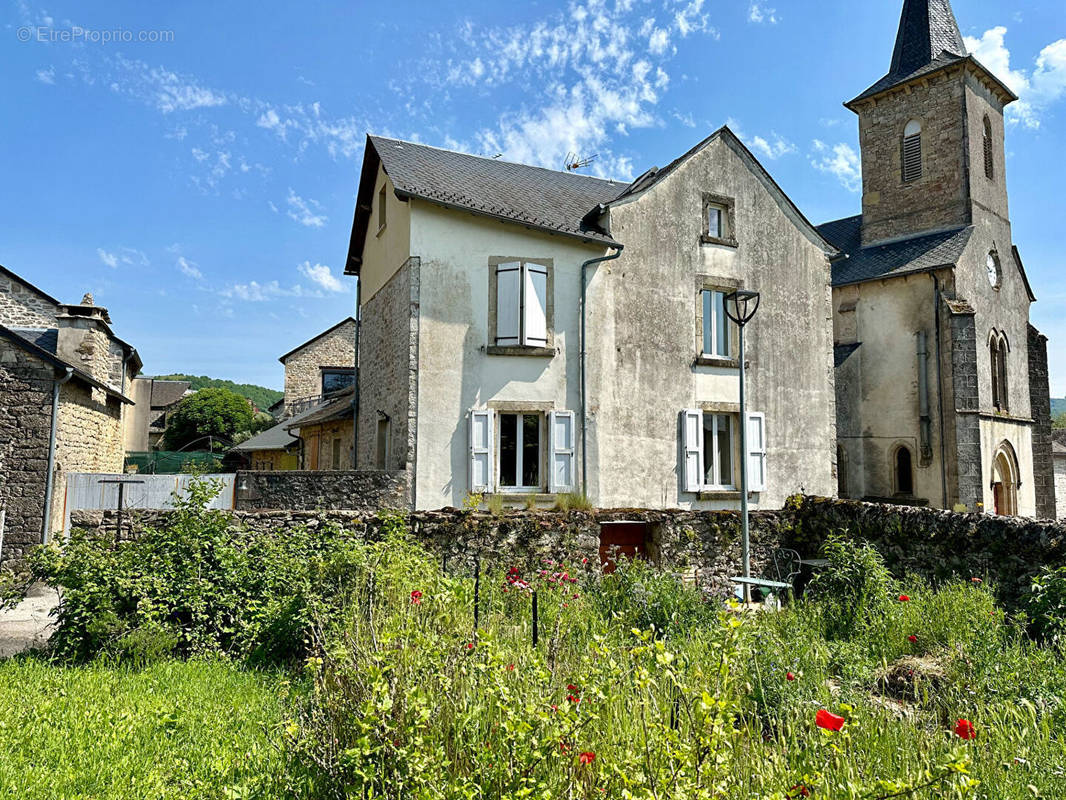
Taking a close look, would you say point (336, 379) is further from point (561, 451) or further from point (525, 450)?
point (561, 451)

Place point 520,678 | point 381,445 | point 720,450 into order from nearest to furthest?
point 520,678 < point 381,445 < point 720,450

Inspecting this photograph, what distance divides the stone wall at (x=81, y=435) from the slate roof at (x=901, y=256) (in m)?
20.7

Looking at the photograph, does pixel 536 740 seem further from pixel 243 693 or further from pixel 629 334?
pixel 629 334

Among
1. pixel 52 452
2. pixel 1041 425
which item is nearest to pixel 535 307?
pixel 52 452

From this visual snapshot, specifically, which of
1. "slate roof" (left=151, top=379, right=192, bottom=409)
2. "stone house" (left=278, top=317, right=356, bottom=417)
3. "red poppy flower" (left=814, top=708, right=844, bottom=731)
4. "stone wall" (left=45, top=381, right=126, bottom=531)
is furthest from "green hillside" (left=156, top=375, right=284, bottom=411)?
"red poppy flower" (left=814, top=708, right=844, bottom=731)

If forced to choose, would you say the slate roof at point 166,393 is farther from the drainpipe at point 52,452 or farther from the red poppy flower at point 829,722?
the red poppy flower at point 829,722

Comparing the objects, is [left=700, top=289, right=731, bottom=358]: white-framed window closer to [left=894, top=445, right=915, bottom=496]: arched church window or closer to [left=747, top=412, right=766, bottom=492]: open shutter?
[left=747, top=412, right=766, bottom=492]: open shutter

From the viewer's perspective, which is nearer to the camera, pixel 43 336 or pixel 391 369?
pixel 391 369

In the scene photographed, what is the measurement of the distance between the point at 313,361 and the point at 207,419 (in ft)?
54.6

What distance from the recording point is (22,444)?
11.7 m

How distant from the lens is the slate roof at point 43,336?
17250mm

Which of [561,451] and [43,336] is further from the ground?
[43,336]

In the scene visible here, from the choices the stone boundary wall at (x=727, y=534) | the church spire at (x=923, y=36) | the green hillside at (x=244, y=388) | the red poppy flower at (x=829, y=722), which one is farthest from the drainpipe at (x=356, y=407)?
the green hillside at (x=244, y=388)

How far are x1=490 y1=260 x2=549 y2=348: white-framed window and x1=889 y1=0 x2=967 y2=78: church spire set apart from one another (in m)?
18.4
